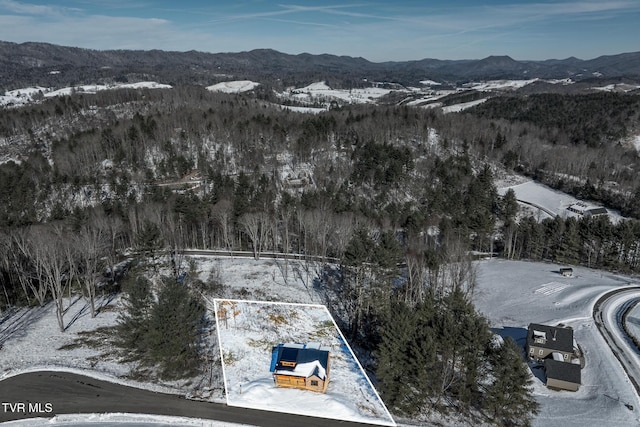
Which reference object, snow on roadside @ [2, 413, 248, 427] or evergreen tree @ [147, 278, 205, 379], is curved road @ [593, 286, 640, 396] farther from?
evergreen tree @ [147, 278, 205, 379]

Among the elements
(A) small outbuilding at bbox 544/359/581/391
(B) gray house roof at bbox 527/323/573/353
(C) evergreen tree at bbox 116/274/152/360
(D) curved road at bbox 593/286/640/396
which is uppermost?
(C) evergreen tree at bbox 116/274/152/360

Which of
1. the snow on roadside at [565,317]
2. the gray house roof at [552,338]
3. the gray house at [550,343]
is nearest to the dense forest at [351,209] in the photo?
the snow on roadside at [565,317]

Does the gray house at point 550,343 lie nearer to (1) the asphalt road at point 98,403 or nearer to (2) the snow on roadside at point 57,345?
(1) the asphalt road at point 98,403

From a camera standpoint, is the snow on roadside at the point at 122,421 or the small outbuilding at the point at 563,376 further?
the small outbuilding at the point at 563,376

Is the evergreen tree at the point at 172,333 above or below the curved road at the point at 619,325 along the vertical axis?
above

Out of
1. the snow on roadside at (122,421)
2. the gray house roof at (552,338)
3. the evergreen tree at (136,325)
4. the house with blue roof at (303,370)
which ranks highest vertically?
the house with blue roof at (303,370)

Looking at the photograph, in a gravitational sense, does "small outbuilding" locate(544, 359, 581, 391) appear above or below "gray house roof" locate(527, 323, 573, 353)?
below

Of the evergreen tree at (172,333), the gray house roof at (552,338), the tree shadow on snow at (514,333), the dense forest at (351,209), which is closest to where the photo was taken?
the evergreen tree at (172,333)

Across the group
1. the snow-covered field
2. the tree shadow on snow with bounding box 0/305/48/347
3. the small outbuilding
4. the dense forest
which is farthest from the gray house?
the tree shadow on snow with bounding box 0/305/48/347
